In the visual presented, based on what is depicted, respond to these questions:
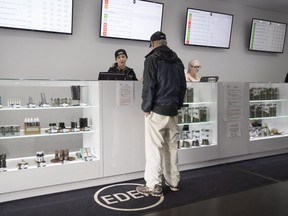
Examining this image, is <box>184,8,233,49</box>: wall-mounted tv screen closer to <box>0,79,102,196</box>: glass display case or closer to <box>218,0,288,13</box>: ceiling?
<box>218,0,288,13</box>: ceiling

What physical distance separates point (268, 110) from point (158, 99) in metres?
2.83

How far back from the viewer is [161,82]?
314cm

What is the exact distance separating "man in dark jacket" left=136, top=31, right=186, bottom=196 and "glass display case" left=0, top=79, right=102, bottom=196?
0.68 meters

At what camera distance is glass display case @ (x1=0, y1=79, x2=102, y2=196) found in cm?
312

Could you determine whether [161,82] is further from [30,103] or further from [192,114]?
[30,103]

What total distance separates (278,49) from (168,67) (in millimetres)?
4546

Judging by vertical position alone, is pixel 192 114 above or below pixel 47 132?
above

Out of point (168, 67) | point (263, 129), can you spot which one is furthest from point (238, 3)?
point (168, 67)

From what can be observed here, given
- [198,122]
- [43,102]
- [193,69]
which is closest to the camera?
[43,102]

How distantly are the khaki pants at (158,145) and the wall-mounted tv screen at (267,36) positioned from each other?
388 cm

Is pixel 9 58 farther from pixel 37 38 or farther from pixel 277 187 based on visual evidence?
pixel 277 187

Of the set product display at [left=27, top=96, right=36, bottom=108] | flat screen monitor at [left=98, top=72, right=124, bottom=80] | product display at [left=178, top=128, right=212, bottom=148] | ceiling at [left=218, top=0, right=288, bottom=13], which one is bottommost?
product display at [left=178, top=128, right=212, bottom=148]

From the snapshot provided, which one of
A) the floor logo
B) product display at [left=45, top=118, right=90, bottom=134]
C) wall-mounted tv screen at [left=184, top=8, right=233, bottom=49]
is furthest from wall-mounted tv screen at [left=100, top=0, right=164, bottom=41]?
the floor logo

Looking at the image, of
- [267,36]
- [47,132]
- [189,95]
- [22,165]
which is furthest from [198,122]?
[267,36]
